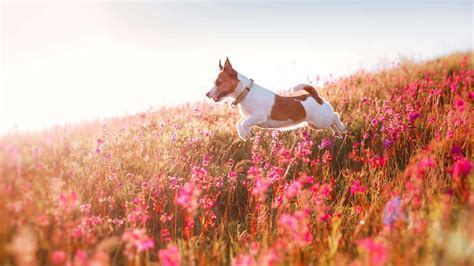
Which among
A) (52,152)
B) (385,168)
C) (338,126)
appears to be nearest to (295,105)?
(338,126)

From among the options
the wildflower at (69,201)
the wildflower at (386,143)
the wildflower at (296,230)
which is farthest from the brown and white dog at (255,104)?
the wildflower at (69,201)

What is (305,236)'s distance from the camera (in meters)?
3.03

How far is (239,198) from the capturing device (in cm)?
545

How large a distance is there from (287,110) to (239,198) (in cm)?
152

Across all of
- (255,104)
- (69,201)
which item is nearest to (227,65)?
(255,104)

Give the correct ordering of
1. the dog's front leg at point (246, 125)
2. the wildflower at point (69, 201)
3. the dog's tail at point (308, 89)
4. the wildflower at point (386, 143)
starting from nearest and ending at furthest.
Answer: the wildflower at point (69, 201) → the wildflower at point (386, 143) → the dog's front leg at point (246, 125) → the dog's tail at point (308, 89)

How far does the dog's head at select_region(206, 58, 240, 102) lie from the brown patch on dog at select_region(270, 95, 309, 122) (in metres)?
0.64

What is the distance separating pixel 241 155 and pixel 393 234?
3.59 metres

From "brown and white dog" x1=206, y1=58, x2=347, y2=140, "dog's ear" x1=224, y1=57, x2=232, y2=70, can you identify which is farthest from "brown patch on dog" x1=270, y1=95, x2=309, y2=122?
"dog's ear" x1=224, y1=57, x2=232, y2=70

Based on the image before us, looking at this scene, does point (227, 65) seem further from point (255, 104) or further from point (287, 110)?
point (287, 110)

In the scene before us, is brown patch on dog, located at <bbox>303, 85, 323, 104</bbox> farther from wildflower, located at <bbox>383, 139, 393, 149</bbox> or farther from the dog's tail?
wildflower, located at <bbox>383, 139, 393, 149</bbox>

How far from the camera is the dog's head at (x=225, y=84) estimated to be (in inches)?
234

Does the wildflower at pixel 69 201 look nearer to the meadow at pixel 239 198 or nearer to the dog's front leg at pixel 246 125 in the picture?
the meadow at pixel 239 198

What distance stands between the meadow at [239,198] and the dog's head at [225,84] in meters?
0.66
